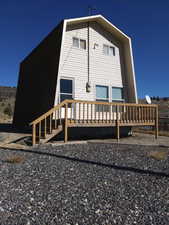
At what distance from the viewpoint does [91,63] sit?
10.9 metres

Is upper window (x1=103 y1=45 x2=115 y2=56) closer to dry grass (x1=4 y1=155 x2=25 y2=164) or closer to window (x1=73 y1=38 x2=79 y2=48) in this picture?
A: window (x1=73 y1=38 x2=79 y2=48)

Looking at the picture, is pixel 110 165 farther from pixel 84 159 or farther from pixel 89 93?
pixel 89 93

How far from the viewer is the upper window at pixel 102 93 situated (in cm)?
1098

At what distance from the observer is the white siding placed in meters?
10.2

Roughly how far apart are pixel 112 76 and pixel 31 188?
8899mm

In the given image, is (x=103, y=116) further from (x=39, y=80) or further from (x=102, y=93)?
(x=39, y=80)

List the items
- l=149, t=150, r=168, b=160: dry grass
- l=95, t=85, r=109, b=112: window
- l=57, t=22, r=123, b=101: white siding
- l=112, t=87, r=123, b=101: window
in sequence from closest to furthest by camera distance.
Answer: l=149, t=150, r=168, b=160: dry grass < l=57, t=22, r=123, b=101: white siding < l=95, t=85, r=109, b=112: window < l=112, t=87, r=123, b=101: window

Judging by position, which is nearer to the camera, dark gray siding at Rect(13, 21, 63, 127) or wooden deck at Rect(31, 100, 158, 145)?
wooden deck at Rect(31, 100, 158, 145)

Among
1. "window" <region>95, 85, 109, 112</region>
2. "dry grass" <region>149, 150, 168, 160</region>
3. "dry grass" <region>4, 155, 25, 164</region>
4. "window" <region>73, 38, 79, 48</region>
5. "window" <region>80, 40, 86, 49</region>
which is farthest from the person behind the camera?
"window" <region>95, 85, 109, 112</region>

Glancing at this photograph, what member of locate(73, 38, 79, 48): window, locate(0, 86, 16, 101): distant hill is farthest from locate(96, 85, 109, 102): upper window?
locate(0, 86, 16, 101): distant hill

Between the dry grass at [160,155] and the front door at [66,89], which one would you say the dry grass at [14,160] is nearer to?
the dry grass at [160,155]

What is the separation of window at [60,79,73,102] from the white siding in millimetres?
243

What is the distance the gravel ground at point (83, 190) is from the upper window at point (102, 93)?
5.26m

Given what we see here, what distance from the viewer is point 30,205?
9.89 feet
